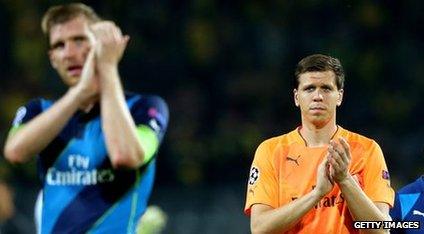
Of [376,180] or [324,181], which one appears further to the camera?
[376,180]

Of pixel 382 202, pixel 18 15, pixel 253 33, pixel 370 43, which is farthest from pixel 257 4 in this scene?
pixel 382 202

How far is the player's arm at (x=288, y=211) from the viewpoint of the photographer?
354cm

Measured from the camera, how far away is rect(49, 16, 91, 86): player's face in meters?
3.17

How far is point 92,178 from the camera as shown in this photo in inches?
125

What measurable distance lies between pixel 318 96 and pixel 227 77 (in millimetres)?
7388

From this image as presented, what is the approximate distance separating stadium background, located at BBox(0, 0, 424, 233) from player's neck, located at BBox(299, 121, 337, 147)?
4.25 m

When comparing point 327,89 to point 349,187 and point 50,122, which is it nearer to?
point 349,187

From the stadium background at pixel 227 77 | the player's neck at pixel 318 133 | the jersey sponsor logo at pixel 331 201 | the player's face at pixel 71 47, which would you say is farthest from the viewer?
the stadium background at pixel 227 77

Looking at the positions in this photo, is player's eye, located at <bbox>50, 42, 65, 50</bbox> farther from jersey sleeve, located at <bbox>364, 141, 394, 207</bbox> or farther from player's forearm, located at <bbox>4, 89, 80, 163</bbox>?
jersey sleeve, located at <bbox>364, 141, 394, 207</bbox>

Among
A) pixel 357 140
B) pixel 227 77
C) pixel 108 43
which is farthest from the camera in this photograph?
pixel 227 77

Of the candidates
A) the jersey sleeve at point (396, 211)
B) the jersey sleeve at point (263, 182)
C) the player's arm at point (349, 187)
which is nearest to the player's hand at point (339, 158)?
the player's arm at point (349, 187)

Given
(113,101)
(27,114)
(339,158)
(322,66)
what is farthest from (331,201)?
(27,114)

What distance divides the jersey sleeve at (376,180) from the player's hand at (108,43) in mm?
1257

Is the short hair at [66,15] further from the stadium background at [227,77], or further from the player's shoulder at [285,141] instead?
the stadium background at [227,77]
